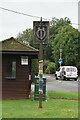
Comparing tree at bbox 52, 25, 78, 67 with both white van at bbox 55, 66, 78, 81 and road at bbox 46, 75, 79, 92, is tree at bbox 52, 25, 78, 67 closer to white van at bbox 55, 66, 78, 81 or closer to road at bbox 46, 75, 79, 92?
white van at bbox 55, 66, 78, 81

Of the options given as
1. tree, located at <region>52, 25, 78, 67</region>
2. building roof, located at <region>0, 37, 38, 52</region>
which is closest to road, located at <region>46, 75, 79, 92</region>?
building roof, located at <region>0, 37, 38, 52</region>

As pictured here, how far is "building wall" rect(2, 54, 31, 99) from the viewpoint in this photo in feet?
70.1

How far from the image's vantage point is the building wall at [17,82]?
2138 cm

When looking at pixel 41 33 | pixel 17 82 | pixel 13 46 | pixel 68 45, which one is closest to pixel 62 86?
pixel 13 46

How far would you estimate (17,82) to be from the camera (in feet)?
70.3

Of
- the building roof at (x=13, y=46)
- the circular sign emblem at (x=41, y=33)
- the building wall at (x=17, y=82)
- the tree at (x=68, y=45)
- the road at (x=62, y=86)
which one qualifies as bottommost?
the road at (x=62, y=86)

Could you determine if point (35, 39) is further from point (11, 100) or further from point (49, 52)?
point (49, 52)

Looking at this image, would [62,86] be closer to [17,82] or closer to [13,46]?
[13,46]

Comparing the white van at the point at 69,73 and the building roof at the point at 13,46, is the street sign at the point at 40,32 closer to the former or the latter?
the building roof at the point at 13,46

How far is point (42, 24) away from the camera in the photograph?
18203 mm

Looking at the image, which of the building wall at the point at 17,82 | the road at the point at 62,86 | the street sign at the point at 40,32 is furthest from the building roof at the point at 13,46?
the road at the point at 62,86

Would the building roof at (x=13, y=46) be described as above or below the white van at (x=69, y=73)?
above

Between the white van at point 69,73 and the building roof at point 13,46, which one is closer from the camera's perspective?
the building roof at point 13,46

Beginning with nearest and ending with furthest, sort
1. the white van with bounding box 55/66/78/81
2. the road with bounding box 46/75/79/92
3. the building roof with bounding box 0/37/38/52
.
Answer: the building roof with bounding box 0/37/38/52
the road with bounding box 46/75/79/92
the white van with bounding box 55/66/78/81
